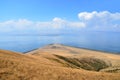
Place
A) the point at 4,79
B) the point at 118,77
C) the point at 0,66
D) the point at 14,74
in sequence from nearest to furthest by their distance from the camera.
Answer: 1. the point at 4,79
2. the point at 14,74
3. the point at 0,66
4. the point at 118,77

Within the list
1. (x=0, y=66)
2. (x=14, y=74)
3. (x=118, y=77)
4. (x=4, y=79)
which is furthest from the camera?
(x=118, y=77)

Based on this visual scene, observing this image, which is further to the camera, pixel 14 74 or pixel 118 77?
pixel 118 77

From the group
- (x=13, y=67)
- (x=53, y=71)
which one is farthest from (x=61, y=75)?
(x=13, y=67)

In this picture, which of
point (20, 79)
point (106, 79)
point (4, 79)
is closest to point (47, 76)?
point (20, 79)

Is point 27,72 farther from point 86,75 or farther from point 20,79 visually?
point 86,75

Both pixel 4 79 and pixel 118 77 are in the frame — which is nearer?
pixel 4 79

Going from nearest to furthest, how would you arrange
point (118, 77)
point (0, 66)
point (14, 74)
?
point (14, 74) → point (0, 66) → point (118, 77)

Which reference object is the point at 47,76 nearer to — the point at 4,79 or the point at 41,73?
the point at 41,73

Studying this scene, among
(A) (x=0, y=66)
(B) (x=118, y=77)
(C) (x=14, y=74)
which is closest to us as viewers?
(C) (x=14, y=74)

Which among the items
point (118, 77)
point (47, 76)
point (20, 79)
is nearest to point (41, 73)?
point (47, 76)
